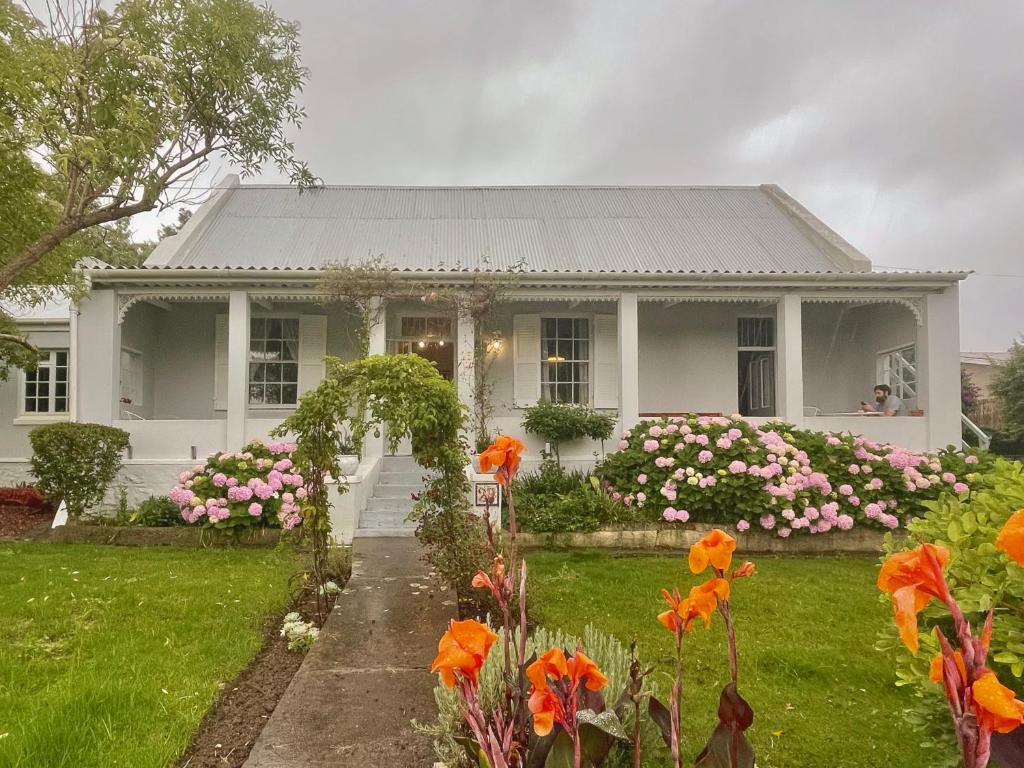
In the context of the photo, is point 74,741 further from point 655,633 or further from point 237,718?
point 655,633

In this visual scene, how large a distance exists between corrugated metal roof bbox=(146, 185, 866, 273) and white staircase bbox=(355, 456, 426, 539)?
3411 mm

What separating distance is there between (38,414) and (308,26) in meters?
9.46

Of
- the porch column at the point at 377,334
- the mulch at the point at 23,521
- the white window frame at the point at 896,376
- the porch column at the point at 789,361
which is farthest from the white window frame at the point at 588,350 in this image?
the mulch at the point at 23,521

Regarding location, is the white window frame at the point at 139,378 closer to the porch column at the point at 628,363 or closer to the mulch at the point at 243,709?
the mulch at the point at 243,709

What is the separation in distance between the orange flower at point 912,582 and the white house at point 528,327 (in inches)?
361

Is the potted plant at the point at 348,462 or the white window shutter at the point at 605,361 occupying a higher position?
the white window shutter at the point at 605,361

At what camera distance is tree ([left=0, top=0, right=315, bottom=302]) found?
591 centimetres

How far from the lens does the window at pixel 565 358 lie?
12.0 meters

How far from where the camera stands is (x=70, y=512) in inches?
344

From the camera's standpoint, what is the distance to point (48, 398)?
41.0 feet

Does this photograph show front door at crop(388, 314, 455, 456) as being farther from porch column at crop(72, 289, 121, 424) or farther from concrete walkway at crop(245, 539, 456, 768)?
concrete walkway at crop(245, 539, 456, 768)

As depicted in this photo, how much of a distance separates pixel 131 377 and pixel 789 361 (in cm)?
1163

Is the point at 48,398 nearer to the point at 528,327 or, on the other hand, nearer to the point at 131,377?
the point at 131,377

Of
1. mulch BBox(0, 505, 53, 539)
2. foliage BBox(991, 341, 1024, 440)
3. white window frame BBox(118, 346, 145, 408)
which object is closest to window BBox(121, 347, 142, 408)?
white window frame BBox(118, 346, 145, 408)
